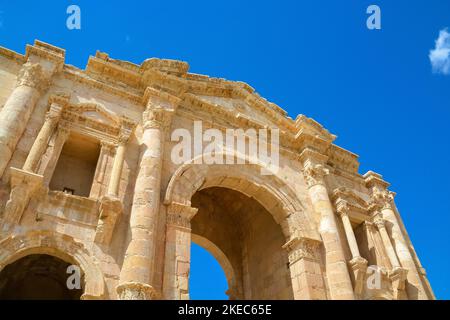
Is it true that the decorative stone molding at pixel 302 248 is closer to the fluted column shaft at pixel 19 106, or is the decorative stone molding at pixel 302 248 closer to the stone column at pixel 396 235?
the stone column at pixel 396 235

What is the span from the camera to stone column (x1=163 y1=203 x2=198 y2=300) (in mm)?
9148

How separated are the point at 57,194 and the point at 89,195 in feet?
3.51

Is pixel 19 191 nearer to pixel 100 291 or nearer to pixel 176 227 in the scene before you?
pixel 100 291

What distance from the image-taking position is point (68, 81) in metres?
12.5

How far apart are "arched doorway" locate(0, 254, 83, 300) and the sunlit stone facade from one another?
0.08m

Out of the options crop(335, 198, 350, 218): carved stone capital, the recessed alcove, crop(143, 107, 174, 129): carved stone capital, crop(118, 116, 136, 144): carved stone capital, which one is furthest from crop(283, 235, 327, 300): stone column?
the recessed alcove

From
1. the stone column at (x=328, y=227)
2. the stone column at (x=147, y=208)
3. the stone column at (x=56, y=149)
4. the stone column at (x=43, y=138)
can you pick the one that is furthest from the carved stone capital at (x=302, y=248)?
the stone column at (x=43, y=138)

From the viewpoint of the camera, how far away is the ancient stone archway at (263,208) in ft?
32.0

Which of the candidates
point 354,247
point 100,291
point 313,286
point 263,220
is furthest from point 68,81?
point 354,247

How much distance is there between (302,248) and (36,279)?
840 cm

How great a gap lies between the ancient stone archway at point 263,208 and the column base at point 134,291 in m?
0.91

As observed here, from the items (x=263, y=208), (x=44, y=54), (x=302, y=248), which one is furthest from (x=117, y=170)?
(x=263, y=208)

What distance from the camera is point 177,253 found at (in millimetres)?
9789

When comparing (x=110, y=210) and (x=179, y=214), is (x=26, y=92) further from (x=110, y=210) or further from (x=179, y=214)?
(x=179, y=214)
